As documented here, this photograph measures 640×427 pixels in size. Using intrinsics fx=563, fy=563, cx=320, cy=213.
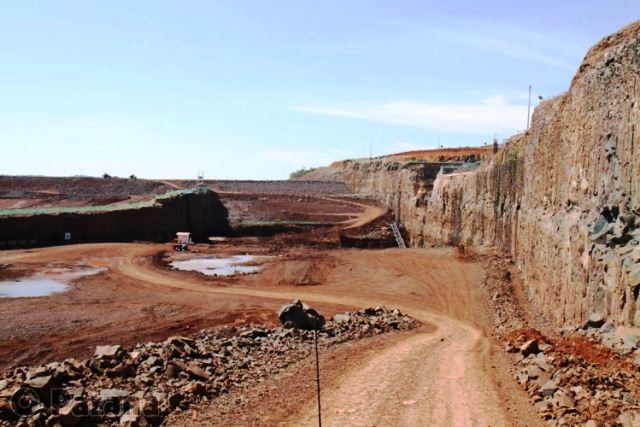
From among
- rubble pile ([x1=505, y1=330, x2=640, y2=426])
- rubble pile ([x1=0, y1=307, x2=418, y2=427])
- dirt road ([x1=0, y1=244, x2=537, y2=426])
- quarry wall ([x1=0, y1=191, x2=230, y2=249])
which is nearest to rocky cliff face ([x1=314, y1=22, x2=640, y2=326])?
rubble pile ([x1=505, y1=330, x2=640, y2=426])

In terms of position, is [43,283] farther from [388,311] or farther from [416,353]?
[416,353]

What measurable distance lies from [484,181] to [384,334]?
2241 centimetres

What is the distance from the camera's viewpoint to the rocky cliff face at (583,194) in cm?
1364

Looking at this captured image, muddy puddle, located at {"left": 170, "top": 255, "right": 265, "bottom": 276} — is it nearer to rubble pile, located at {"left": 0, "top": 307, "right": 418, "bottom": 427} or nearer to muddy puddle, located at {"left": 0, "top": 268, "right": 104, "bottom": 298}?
muddy puddle, located at {"left": 0, "top": 268, "right": 104, "bottom": 298}

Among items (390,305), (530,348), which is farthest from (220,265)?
(530,348)

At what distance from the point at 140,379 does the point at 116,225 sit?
1456 inches

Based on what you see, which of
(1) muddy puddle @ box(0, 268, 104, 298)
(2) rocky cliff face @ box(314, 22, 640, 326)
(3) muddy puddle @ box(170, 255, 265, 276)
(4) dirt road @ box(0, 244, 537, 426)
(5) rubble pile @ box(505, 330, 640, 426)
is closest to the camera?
(5) rubble pile @ box(505, 330, 640, 426)

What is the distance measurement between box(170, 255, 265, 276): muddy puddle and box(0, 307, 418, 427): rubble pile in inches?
715

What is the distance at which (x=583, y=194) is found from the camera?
58.1 feet

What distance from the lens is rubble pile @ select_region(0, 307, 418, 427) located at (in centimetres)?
1070

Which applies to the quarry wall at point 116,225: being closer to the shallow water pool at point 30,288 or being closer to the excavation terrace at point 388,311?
the excavation terrace at point 388,311

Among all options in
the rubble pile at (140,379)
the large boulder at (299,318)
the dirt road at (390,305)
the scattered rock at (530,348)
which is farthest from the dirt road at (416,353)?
the large boulder at (299,318)

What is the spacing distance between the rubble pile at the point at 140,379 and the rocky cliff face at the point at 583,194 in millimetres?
8064

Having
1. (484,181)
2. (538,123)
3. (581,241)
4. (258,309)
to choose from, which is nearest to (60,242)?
(258,309)
